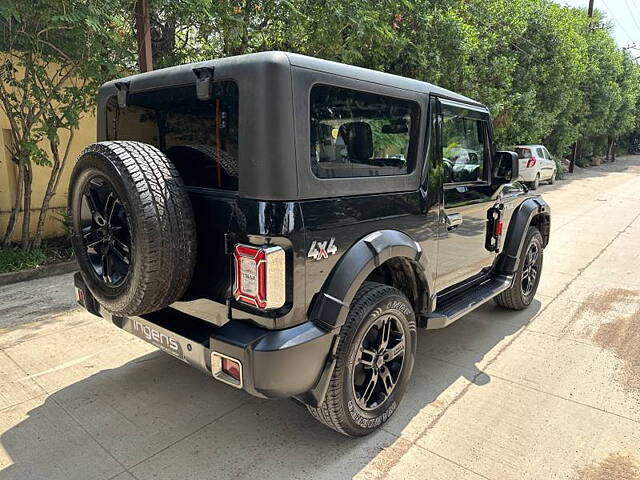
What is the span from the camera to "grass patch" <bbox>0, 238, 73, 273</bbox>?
5.61 m

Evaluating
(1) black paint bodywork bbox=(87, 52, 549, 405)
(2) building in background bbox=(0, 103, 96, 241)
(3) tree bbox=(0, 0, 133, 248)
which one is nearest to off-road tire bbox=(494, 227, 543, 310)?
(1) black paint bodywork bbox=(87, 52, 549, 405)

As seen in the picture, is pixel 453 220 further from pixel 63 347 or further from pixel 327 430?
pixel 63 347

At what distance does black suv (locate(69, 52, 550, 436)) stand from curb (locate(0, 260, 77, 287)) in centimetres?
331

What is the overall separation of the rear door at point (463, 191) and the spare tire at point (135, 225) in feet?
5.83

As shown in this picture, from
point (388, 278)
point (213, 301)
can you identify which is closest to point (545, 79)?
point (388, 278)

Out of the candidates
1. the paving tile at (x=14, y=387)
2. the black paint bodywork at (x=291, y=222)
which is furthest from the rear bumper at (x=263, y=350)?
the paving tile at (x=14, y=387)

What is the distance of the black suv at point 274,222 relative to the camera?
6.69 feet

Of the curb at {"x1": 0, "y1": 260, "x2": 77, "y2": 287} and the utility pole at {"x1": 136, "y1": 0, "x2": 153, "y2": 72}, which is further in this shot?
the utility pole at {"x1": 136, "y1": 0, "x2": 153, "y2": 72}

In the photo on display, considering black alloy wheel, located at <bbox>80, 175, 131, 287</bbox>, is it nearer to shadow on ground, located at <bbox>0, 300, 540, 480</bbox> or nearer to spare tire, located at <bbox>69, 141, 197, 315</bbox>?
spare tire, located at <bbox>69, 141, 197, 315</bbox>

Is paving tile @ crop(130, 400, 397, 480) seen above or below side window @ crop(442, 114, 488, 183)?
below

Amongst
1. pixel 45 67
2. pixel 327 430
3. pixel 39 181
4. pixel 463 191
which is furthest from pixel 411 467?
pixel 39 181

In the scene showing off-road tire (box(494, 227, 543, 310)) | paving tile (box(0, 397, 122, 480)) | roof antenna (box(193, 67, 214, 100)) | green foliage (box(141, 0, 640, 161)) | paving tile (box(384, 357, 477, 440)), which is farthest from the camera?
green foliage (box(141, 0, 640, 161))

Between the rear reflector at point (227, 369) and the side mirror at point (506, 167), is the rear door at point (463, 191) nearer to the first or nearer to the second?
the side mirror at point (506, 167)

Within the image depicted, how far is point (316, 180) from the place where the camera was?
2.18 meters
